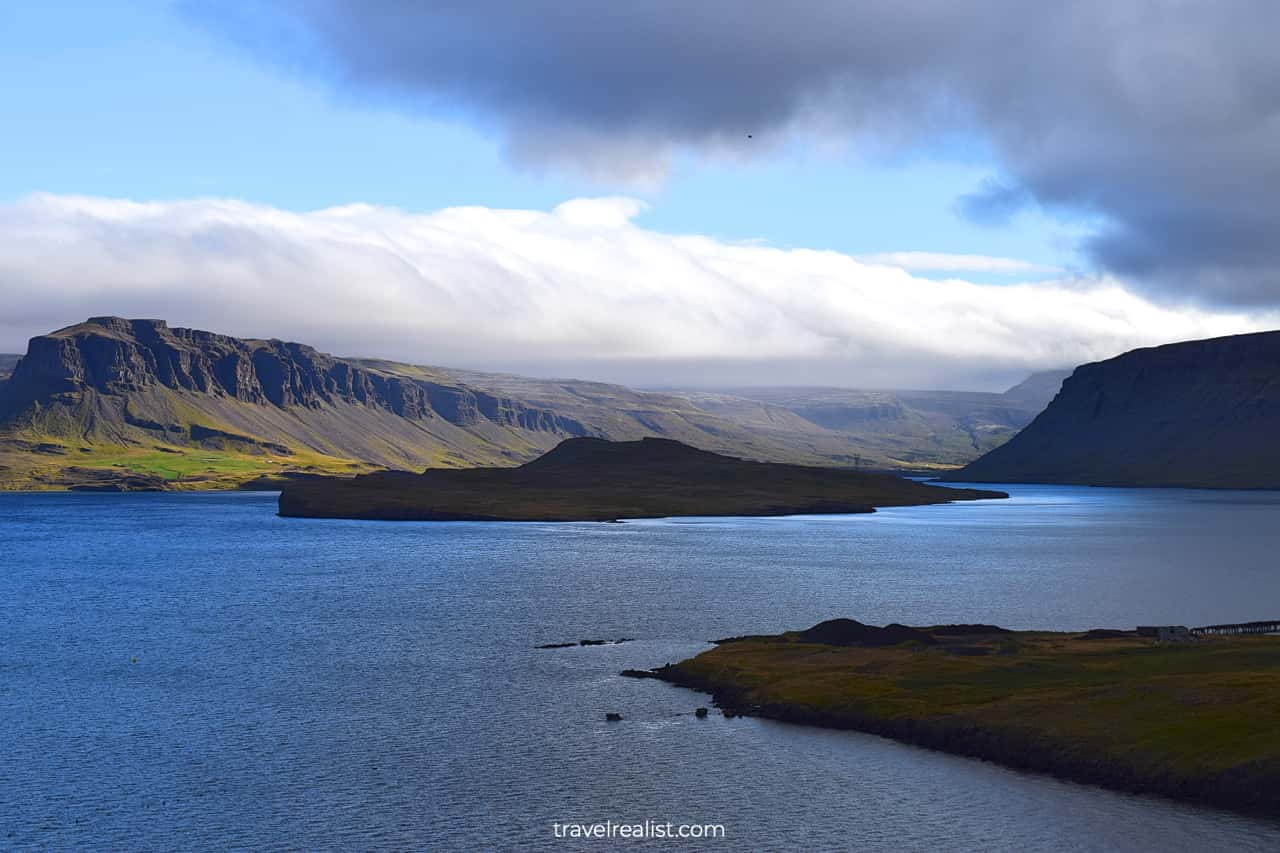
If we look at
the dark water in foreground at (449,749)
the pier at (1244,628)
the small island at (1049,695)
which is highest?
the pier at (1244,628)

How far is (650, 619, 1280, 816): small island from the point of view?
75250mm

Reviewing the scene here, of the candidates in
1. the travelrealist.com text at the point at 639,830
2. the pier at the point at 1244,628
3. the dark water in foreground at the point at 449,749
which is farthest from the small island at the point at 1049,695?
the travelrealist.com text at the point at 639,830

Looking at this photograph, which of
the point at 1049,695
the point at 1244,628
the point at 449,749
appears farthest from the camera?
the point at 1244,628

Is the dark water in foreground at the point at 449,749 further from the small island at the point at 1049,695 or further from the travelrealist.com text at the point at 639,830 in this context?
the small island at the point at 1049,695

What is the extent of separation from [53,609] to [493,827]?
10949 cm

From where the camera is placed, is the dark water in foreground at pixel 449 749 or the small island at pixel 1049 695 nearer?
the dark water in foreground at pixel 449 749

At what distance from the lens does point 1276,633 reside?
12862cm

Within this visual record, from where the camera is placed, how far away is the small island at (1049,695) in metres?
75.2

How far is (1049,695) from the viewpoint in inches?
3575

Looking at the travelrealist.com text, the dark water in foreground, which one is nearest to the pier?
the dark water in foreground

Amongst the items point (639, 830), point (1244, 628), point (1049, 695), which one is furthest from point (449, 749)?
point (1244, 628)

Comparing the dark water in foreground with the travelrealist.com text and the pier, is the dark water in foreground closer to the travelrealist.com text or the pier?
the travelrealist.com text

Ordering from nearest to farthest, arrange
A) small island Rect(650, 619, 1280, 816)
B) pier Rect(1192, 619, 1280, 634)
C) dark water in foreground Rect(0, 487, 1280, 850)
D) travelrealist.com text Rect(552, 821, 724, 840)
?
1. travelrealist.com text Rect(552, 821, 724, 840)
2. dark water in foreground Rect(0, 487, 1280, 850)
3. small island Rect(650, 619, 1280, 816)
4. pier Rect(1192, 619, 1280, 634)

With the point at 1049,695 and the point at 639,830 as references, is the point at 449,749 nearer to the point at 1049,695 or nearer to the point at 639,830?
the point at 639,830
